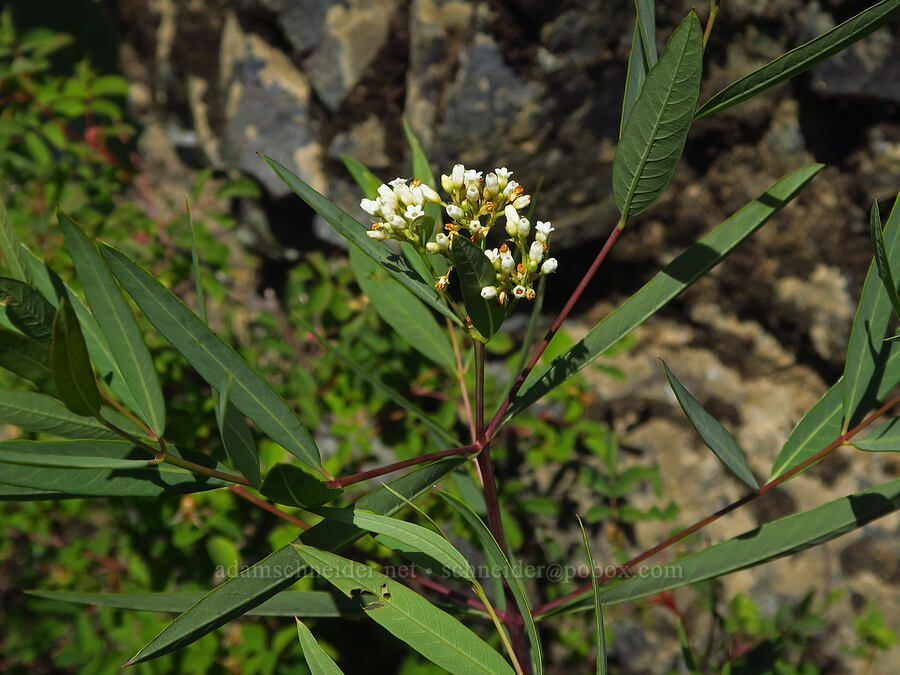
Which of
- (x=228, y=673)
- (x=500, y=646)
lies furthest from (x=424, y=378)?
(x=228, y=673)

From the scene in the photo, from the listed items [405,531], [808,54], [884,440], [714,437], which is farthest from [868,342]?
[405,531]

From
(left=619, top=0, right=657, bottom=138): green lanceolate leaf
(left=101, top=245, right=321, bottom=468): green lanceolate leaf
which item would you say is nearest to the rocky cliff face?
(left=619, top=0, right=657, bottom=138): green lanceolate leaf

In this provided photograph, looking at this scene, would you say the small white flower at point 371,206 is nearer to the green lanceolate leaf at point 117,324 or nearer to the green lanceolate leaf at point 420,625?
the green lanceolate leaf at point 117,324

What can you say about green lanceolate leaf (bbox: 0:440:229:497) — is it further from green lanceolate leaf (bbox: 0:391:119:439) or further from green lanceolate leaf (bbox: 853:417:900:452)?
green lanceolate leaf (bbox: 853:417:900:452)

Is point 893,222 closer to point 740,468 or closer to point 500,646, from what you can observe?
point 740,468

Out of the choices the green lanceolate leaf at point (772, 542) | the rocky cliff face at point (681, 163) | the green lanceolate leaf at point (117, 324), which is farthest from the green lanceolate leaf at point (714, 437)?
the rocky cliff face at point (681, 163)
